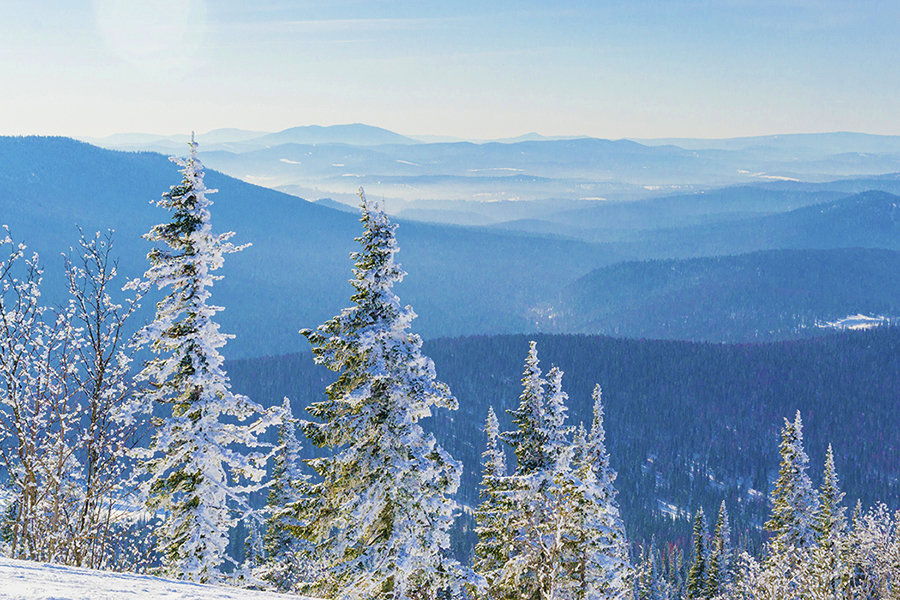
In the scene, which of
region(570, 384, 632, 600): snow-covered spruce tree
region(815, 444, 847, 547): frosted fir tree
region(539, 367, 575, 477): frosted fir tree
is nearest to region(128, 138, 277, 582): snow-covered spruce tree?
region(539, 367, 575, 477): frosted fir tree

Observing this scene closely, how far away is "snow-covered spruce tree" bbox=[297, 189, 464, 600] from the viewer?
1475 cm

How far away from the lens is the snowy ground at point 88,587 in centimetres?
786

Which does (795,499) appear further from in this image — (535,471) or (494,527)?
(535,471)

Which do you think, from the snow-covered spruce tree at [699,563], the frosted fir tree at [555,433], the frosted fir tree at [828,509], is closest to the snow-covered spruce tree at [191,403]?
the frosted fir tree at [555,433]

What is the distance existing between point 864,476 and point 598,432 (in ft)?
656

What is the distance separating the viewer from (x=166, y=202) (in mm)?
15891

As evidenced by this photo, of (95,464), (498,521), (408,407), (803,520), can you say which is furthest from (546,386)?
(803,520)

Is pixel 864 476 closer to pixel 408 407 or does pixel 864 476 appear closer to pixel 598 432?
pixel 598 432

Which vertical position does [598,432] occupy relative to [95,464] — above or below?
below

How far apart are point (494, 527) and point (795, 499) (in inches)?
834

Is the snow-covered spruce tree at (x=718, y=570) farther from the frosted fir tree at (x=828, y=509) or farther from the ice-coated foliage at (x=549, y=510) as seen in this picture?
the ice-coated foliage at (x=549, y=510)

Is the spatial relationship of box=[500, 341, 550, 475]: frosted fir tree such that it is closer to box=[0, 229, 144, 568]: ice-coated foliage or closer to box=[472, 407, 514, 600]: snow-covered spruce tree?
box=[472, 407, 514, 600]: snow-covered spruce tree

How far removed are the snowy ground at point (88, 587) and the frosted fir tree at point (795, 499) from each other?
101ft

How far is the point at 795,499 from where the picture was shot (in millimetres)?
34625
